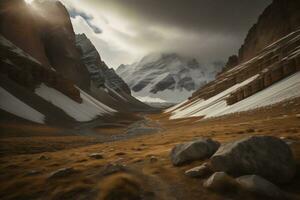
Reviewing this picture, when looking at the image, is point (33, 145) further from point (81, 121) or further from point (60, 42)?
point (60, 42)

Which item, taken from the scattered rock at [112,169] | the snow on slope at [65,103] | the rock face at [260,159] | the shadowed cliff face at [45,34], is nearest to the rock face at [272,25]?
the snow on slope at [65,103]

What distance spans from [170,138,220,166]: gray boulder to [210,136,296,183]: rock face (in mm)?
3248

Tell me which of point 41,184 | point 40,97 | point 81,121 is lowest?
point 41,184

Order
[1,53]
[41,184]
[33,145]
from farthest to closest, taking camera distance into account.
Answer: [1,53]
[33,145]
[41,184]

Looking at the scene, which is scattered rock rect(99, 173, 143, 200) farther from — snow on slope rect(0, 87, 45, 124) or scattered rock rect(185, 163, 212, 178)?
snow on slope rect(0, 87, 45, 124)

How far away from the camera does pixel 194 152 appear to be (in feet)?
59.5

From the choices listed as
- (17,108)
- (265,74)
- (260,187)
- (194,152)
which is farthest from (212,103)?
(260,187)

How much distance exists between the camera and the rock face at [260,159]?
537 inches

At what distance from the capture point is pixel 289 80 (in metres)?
68.1

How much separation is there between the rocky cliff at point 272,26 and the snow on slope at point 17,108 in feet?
442

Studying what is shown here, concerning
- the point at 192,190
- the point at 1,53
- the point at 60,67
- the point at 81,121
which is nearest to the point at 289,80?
the point at 192,190

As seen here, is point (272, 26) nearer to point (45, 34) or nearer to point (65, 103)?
point (65, 103)

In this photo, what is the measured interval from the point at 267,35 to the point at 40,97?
14391 centimetres

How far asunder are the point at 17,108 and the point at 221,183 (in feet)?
252
